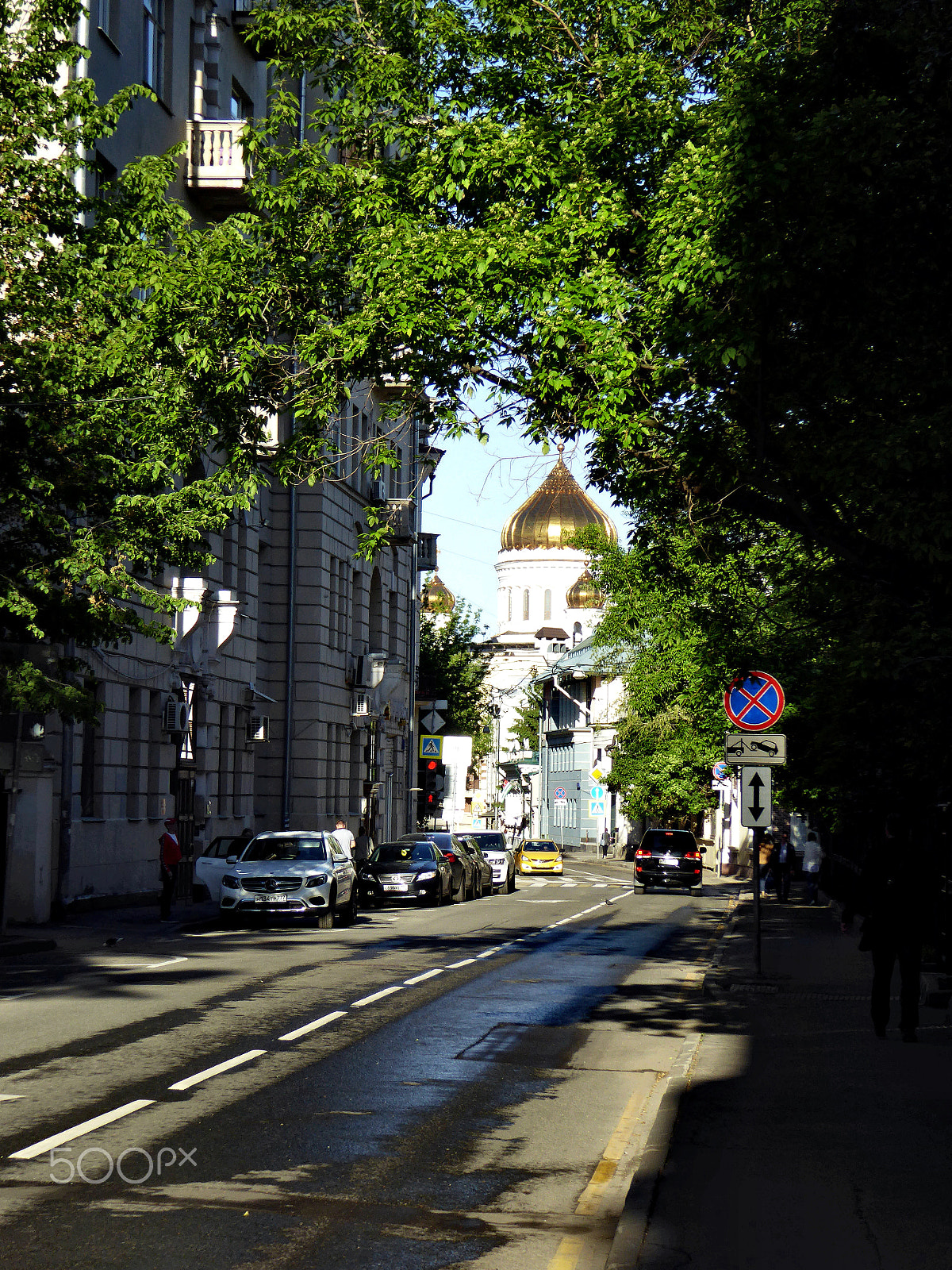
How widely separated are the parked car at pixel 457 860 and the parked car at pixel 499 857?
16.5ft

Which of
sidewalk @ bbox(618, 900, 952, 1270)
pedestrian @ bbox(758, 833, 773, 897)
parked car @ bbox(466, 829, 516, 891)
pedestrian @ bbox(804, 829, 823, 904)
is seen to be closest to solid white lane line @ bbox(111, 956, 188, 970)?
sidewalk @ bbox(618, 900, 952, 1270)

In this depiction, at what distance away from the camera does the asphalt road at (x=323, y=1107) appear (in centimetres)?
690

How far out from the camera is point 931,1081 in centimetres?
1111

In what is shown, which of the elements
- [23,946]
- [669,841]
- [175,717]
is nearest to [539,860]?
[669,841]

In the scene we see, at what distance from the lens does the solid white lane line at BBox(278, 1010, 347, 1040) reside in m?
13.2

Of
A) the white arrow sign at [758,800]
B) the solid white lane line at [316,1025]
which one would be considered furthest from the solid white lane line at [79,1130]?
the white arrow sign at [758,800]

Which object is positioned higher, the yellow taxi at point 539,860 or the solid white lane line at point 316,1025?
the solid white lane line at point 316,1025

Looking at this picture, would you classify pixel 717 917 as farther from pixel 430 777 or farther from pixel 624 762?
pixel 624 762

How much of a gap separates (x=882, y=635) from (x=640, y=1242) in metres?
9.37

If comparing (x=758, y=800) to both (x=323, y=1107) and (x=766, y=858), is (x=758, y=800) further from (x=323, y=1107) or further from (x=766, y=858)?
(x=766, y=858)

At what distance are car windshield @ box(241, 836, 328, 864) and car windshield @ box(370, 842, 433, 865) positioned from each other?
840 centimetres

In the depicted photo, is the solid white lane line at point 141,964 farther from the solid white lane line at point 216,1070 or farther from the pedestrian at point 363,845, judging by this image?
the pedestrian at point 363,845

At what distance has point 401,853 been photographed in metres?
37.1

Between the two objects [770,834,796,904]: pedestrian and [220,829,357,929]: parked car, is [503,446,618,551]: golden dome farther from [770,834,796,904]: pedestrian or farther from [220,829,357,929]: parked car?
[220,829,357,929]: parked car
